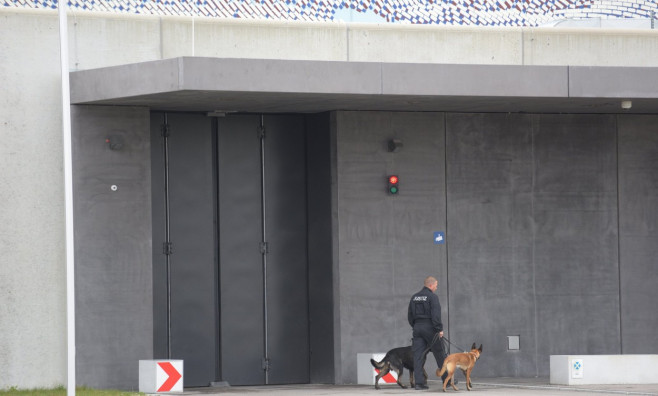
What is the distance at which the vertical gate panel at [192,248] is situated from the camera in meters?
20.6

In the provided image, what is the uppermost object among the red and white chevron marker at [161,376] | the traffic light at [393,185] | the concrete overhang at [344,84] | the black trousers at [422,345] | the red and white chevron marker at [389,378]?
the concrete overhang at [344,84]

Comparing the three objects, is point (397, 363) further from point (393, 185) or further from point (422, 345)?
point (393, 185)

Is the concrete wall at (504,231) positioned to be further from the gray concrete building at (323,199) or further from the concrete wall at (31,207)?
the concrete wall at (31,207)

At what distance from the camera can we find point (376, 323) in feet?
67.6

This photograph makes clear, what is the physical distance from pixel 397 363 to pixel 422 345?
0.62 m

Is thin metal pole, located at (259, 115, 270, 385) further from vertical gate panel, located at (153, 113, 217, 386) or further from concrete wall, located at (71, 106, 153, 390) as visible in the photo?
concrete wall, located at (71, 106, 153, 390)

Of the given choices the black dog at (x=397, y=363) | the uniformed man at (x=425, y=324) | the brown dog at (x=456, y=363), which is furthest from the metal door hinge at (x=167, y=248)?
the brown dog at (x=456, y=363)

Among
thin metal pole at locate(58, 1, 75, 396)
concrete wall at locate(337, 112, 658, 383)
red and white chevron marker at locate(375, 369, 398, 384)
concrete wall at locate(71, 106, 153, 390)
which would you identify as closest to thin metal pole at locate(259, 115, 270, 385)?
concrete wall at locate(337, 112, 658, 383)

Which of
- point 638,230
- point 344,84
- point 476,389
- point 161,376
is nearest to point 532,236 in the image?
point 638,230

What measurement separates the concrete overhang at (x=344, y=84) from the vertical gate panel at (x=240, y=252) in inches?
45.3

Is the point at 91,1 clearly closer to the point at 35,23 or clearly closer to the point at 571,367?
the point at 35,23

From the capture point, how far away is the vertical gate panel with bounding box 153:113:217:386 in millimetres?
20641

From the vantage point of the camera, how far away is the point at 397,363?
61.7 ft

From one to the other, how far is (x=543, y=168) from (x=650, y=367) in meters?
3.95
